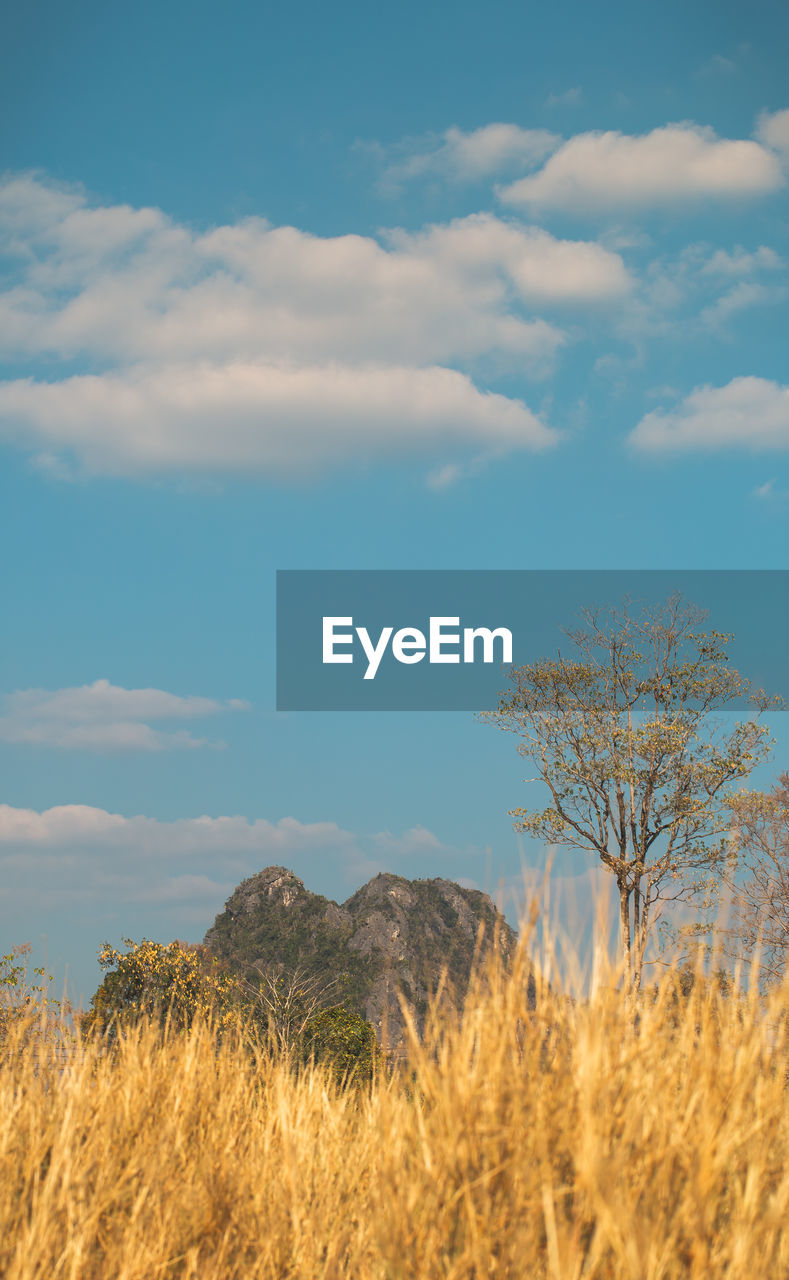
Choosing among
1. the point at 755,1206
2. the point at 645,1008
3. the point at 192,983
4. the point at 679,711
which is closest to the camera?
the point at 755,1206

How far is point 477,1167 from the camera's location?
4449 mm

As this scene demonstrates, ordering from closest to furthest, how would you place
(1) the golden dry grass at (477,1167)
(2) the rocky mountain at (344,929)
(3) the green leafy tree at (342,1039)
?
(1) the golden dry grass at (477,1167), (3) the green leafy tree at (342,1039), (2) the rocky mountain at (344,929)

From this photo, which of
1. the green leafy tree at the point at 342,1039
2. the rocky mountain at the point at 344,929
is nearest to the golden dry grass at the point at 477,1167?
the green leafy tree at the point at 342,1039

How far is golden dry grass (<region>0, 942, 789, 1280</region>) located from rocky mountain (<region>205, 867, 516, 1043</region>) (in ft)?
253

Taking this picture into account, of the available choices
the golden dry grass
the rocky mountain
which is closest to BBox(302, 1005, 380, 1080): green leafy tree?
the golden dry grass

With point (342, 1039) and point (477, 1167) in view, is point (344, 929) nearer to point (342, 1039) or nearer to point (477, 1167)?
point (342, 1039)

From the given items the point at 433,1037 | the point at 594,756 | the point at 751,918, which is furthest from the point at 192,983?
the point at 433,1037

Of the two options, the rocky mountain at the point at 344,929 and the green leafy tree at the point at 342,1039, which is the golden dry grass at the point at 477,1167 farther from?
the rocky mountain at the point at 344,929

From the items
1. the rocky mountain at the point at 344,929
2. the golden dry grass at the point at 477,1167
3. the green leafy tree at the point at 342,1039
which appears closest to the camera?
the golden dry grass at the point at 477,1167

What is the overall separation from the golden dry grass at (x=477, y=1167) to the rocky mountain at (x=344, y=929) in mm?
76992

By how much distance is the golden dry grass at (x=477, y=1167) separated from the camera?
164 inches

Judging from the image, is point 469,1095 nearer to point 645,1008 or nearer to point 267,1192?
point 645,1008

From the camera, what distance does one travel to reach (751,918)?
84.6ft

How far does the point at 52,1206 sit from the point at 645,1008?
3.41 metres
